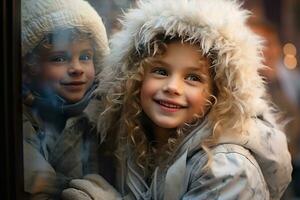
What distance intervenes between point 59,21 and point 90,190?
42 cm

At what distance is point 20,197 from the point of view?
1.20 metres

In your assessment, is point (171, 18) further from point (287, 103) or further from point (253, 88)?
point (287, 103)

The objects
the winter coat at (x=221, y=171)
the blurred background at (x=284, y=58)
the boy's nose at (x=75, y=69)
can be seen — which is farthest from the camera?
the blurred background at (x=284, y=58)

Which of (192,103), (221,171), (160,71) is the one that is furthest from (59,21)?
(221,171)

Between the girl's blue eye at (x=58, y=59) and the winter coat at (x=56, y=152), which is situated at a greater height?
the girl's blue eye at (x=58, y=59)

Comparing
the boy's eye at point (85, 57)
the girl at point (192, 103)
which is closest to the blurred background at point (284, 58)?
the girl at point (192, 103)

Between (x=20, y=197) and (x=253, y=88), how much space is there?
0.61 metres

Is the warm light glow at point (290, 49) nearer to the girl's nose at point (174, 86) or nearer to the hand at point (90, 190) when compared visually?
the girl's nose at point (174, 86)

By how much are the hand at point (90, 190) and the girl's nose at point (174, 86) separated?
0.29 m

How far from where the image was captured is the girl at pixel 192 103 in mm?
1179

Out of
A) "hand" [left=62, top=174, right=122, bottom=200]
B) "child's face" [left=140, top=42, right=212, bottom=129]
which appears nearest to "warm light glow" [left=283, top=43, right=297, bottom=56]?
"child's face" [left=140, top=42, right=212, bottom=129]

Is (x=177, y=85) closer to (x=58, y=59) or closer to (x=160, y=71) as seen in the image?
(x=160, y=71)

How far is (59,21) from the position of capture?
1239 mm

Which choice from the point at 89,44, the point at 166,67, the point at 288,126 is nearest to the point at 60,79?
the point at 89,44
